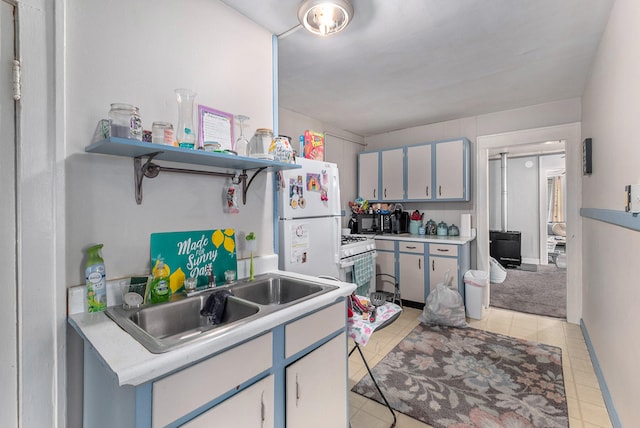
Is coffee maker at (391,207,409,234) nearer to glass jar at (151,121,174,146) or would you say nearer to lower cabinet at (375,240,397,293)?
lower cabinet at (375,240,397,293)

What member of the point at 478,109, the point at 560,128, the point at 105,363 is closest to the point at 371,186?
the point at 478,109

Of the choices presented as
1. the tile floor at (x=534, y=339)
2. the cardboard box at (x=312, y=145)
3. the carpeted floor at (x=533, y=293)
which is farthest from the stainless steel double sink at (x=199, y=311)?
the carpeted floor at (x=533, y=293)

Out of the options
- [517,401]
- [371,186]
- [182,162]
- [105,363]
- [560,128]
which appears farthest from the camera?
[371,186]

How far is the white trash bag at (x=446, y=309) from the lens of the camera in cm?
318

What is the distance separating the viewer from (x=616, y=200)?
173 cm

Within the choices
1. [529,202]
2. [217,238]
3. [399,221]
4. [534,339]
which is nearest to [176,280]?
[217,238]

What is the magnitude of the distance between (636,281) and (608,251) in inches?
26.6

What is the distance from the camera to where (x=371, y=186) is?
14.6ft

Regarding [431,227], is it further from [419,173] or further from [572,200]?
[572,200]

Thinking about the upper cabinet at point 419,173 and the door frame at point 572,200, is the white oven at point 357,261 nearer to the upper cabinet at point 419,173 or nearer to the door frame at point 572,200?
the upper cabinet at point 419,173

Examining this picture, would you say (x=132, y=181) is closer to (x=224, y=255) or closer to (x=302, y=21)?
(x=224, y=255)

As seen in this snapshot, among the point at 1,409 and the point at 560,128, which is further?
the point at 560,128

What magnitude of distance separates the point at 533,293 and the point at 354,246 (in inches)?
122

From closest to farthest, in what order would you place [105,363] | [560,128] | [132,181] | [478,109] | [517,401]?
[105,363] → [132,181] → [517,401] → [560,128] → [478,109]
